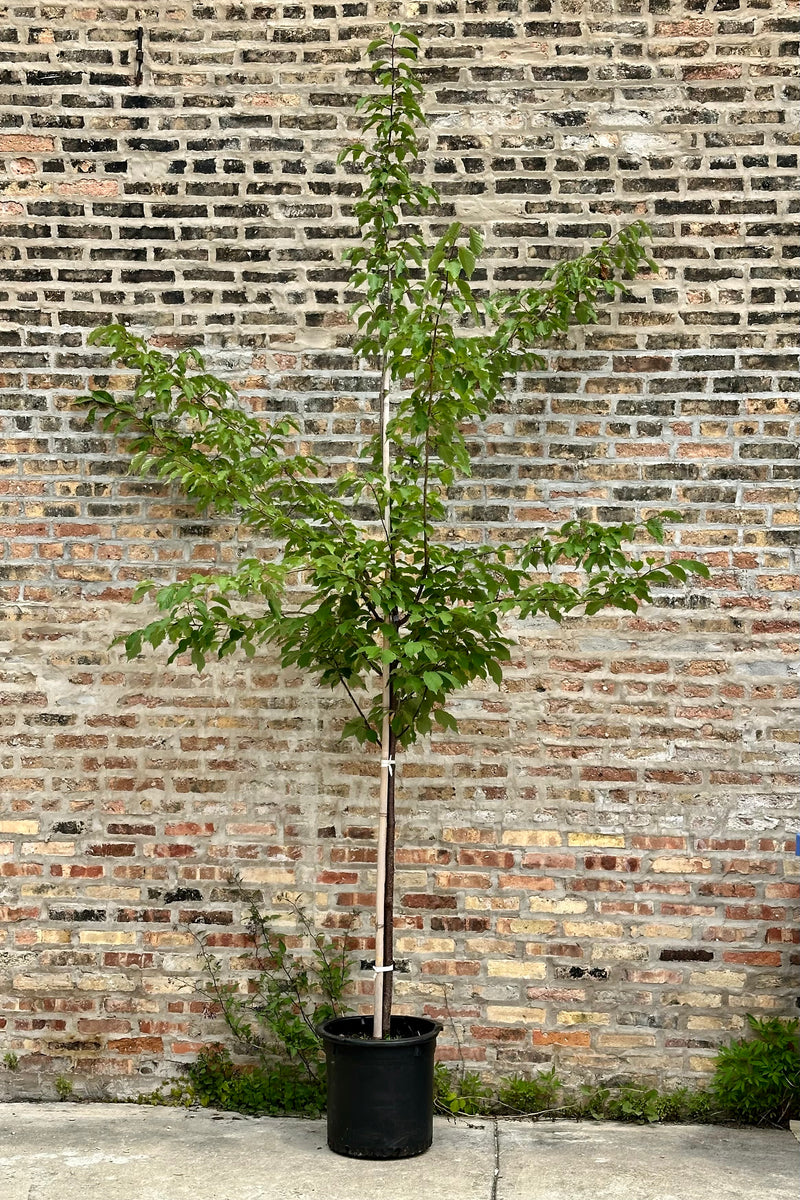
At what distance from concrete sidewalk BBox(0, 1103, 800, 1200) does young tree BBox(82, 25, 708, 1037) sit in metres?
0.45

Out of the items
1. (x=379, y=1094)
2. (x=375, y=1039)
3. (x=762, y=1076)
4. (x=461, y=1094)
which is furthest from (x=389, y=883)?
(x=762, y=1076)

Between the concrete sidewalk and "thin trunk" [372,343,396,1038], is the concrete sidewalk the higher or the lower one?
the lower one

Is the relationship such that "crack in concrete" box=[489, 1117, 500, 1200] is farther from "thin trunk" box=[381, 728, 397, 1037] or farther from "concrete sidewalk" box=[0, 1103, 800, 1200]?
"thin trunk" box=[381, 728, 397, 1037]

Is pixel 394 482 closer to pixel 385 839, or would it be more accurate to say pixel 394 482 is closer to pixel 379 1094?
pixel 385 839

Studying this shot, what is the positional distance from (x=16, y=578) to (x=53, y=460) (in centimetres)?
43

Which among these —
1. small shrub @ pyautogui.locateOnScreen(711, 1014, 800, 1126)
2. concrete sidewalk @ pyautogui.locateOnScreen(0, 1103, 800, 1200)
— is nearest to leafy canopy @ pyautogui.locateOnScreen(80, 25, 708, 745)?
concrete sidewalk @ pyautogui.locateOnScreen(0, 1103, 800, 1200)

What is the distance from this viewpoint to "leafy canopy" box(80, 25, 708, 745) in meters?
3.48

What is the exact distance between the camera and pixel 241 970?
165 inches

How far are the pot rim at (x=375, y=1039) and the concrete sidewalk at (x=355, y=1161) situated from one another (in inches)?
13.9

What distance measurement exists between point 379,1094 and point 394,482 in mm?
1815

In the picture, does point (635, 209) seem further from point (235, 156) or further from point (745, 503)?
point (235, 156)

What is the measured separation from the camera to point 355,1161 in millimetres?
3668

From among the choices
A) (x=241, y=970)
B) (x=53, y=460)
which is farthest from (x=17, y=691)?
(x=241, y=970)

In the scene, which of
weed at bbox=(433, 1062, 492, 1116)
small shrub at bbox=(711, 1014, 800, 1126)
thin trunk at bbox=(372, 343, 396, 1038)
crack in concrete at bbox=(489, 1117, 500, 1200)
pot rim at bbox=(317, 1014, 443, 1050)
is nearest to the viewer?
crack in concrete at bbox=(489, 1117, 500, 1200)
